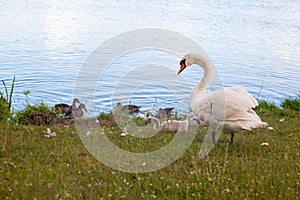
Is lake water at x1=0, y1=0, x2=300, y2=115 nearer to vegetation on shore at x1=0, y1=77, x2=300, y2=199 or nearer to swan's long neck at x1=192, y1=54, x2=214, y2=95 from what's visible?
swan's long neck at x1=192, y1=54, x2=214, y2=95

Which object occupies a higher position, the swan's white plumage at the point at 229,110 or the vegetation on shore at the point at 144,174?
the swan's white plumage at the point at 229,110

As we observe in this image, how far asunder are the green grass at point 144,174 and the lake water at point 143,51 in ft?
19.6

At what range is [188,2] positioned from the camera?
153 ft

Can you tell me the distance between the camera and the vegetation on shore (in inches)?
242

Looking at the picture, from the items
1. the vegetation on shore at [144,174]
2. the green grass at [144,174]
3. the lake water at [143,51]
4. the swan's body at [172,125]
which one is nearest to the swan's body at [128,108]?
the lake water at [143,51]

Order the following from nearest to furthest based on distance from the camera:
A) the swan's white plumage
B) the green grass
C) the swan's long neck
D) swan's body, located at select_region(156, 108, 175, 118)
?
the green grass → the swan's white plumage → the swan's long neck → swan's body, located at select_region(156, 108, 175, 118)

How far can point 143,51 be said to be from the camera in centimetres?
2423

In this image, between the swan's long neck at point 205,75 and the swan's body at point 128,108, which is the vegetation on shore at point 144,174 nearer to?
the swan's long neck at point 205,75

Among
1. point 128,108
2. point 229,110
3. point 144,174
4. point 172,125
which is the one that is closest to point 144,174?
point 144,174

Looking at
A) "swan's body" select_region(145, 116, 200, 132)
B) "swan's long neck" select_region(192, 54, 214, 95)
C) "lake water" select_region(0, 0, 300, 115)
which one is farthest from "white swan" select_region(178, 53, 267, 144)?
"lake water" select_region(0, 0, 300, 115)

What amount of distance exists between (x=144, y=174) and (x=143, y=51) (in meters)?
17.5

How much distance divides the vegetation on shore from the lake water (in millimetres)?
5850

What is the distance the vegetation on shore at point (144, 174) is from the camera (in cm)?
614

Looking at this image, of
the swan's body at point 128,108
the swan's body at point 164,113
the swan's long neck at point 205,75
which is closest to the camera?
the swan's long neck at point 205,75
